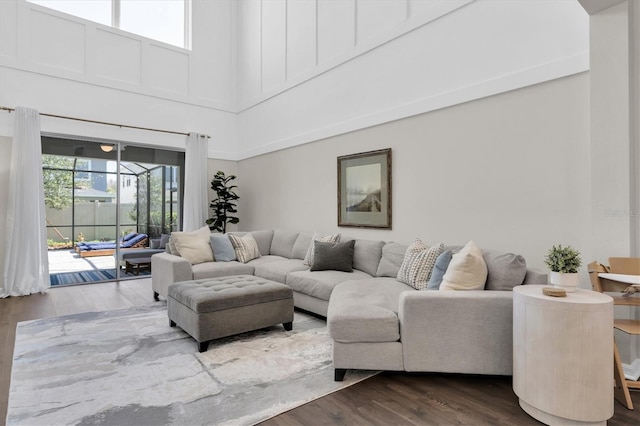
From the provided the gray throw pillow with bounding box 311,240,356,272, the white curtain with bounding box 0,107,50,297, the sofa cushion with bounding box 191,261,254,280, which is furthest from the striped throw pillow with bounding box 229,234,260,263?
the white curtain with bounding box 0,107,50,297

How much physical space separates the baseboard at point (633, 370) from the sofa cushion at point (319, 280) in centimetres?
222

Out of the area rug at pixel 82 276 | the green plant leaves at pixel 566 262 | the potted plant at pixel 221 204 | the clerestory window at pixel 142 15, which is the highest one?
the clerestory window at pixel 142 15

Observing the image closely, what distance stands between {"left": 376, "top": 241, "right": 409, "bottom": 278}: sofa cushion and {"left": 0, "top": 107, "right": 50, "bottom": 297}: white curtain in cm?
487

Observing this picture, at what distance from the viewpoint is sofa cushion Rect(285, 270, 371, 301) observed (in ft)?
12.0

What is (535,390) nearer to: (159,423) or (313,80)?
(159,423)

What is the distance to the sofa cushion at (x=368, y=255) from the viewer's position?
407 cm

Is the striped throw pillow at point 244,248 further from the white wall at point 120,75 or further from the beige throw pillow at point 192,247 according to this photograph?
the white wall at point 120,75

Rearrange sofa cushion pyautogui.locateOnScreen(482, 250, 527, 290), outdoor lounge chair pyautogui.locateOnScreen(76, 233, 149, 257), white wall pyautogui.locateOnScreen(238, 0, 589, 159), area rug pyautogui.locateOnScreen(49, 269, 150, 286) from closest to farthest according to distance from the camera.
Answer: sofa cushion pyautogui.locateOnScreen(482, 250, 527, 290) → white wall pyautogui.locateOnScreen(238, 0, 589, 159) → area rug pyautogui.locateOnScreen(49, 269, 150, 286) → outdoor lounge chair pyautogui.locateOnScreen(76, 233, 149, 257)

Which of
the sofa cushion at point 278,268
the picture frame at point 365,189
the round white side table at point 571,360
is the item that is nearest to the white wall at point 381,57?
the picture frame at point 365,189

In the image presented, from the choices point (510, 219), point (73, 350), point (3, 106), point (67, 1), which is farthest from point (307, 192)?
point (67, 1)

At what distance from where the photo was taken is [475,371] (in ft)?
7.76

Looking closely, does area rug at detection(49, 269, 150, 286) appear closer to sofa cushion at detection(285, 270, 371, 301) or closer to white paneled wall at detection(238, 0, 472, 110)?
sofa cushion at detection(285, 270, 371, 301)

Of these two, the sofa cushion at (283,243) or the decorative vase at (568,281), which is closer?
the decorative vase at (568,281)

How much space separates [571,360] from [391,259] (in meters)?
2.07
